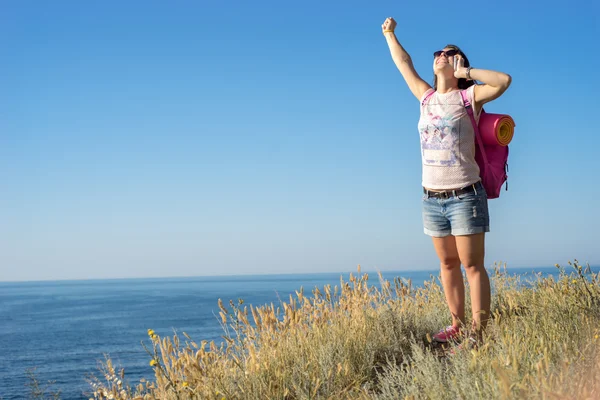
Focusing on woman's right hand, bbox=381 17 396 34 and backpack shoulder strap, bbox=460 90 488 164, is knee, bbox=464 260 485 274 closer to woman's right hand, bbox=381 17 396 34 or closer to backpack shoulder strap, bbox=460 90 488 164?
backpack shoulder strap, bbox=460 90 488 164

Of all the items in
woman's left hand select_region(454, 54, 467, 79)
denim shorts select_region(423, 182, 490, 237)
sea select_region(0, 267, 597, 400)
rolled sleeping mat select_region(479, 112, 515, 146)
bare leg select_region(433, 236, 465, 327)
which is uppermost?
woman's left hand select_region(454, 54, 467, 79)

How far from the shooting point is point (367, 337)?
15.4ft

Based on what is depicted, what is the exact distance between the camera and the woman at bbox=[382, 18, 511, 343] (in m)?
4.21

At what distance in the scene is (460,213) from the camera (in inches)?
166

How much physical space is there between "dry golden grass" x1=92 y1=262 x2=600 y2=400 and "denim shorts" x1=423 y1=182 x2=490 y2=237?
2.37 ft

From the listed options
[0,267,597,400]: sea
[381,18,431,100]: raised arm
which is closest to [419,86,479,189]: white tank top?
[381,18,431,100]: raised arm

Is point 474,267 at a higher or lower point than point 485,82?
lower

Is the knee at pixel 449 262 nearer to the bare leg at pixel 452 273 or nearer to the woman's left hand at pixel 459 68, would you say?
the bare leg at pixel 452 273

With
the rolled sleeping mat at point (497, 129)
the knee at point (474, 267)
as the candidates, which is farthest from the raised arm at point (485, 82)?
the knee at point (474, 267)

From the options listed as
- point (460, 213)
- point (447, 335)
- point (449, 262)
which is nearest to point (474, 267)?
point (449, 262)

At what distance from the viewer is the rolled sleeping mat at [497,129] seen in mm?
4224

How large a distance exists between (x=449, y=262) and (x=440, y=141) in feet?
3.17

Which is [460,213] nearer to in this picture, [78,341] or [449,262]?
[449,262]

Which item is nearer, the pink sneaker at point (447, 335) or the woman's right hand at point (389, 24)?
the pink sneaker at point (447, 335)
